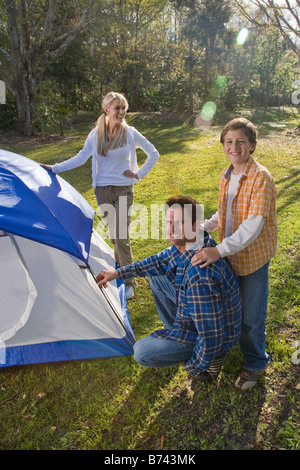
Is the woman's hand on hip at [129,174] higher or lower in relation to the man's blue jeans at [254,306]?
higher

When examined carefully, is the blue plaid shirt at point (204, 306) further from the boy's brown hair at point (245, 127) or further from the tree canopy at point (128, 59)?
the tree canopy at point (128, 59)

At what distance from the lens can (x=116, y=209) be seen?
10.3ft

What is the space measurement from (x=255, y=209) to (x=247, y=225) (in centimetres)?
10

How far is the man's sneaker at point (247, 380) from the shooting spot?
2.34 m

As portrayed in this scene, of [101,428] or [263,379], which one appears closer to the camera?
[101,428]

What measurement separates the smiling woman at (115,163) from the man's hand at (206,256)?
1388 millimetres

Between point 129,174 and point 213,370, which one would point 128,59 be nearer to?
point 129,174

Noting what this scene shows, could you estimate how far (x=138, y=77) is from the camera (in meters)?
22.1

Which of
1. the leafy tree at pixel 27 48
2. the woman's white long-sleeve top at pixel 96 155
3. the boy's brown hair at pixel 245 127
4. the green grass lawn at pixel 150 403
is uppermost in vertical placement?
the leafy tree at pixel 27 48

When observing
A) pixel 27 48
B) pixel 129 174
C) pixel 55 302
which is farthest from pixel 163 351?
pixel 27 48

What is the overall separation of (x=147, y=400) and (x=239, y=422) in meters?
0.61

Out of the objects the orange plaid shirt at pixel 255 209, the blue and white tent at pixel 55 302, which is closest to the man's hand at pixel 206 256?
the orange plaid shirt at pixel 255 209

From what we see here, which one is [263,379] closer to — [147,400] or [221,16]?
[147,400]
